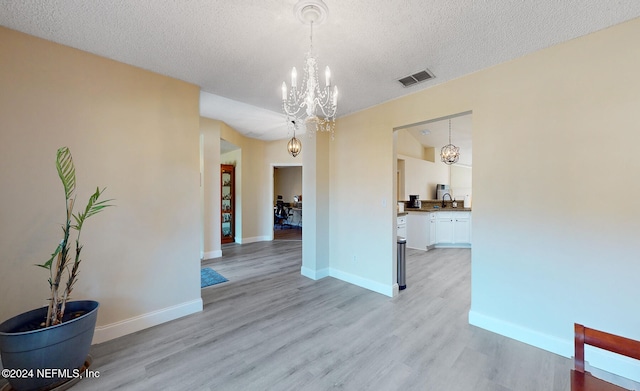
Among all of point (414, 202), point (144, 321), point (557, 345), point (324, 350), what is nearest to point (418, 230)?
point (414, 202)

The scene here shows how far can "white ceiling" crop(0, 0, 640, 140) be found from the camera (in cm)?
174

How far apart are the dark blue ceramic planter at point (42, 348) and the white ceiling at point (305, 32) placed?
2275 mm

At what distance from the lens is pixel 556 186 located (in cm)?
219

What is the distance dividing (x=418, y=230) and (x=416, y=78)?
4334mm

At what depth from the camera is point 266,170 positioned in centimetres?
748

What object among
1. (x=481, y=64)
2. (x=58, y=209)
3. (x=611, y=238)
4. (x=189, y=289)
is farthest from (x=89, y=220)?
(x=611, y=238)

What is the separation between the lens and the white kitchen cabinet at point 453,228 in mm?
6379

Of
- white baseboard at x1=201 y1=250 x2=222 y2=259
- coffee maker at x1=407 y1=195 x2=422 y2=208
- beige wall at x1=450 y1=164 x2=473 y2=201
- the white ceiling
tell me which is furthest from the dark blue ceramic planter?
beige wall at x1=450 y1=164 x2=473 y2=201

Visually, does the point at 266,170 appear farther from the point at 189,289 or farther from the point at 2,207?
the point at 2,207

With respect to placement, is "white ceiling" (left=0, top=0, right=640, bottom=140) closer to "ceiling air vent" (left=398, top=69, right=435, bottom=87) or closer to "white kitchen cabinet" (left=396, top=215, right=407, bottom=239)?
"ceiling air vent" (left=398, top=69, right=435, bottom=87)

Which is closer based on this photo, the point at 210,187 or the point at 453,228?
the point at 210,187

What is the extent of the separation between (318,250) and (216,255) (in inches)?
104

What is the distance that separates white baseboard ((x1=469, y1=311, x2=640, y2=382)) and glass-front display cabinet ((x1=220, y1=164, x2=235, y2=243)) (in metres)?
6.04

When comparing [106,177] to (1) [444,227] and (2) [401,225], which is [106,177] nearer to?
(2) [401,225]
